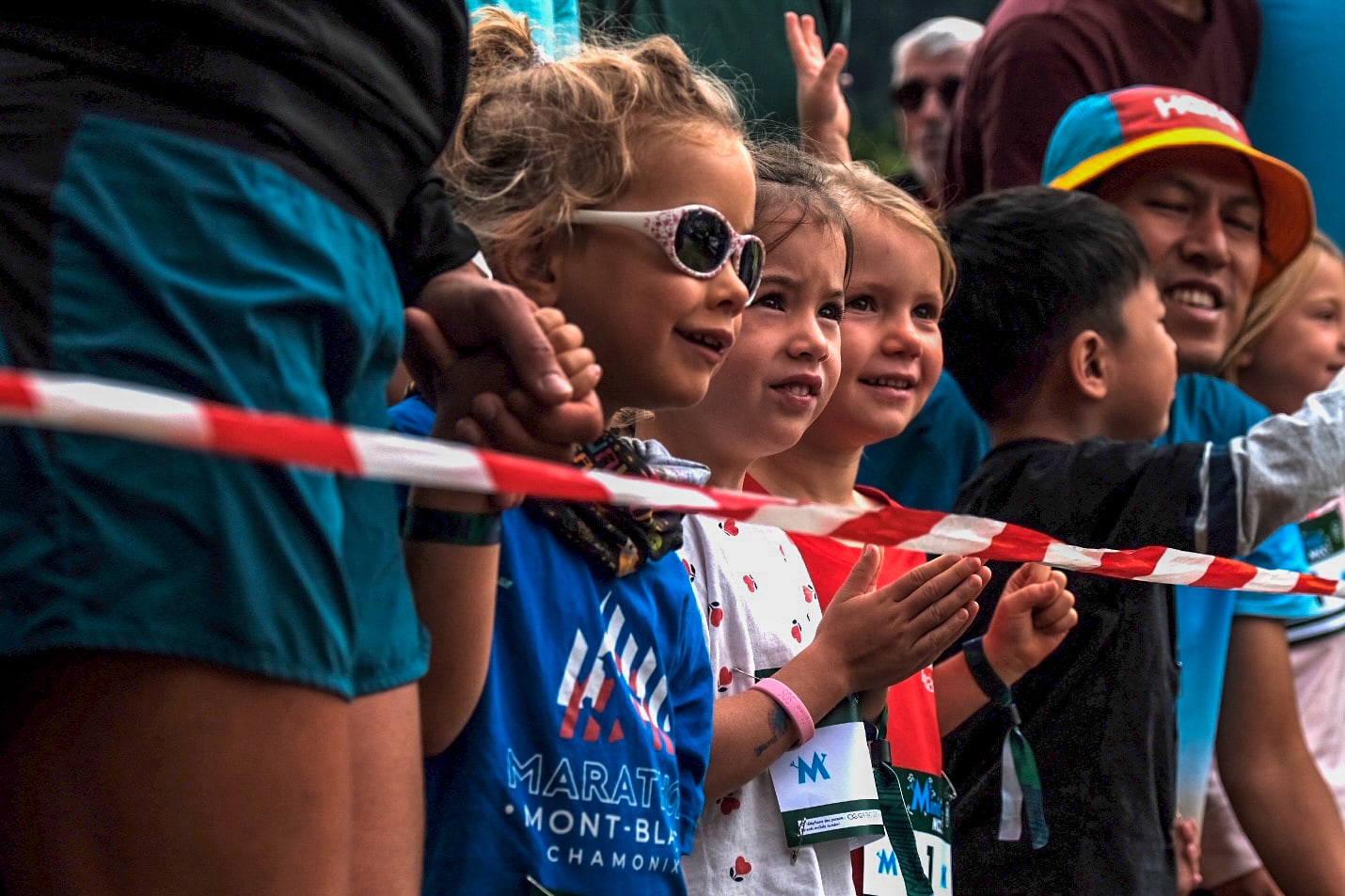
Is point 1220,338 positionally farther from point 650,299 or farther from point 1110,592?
point 650,299

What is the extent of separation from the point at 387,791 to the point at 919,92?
5432 mm

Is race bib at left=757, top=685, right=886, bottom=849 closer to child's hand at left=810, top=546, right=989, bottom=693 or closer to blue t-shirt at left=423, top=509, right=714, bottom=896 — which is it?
child's hand at left=810, top=546, right=989, bottom=693

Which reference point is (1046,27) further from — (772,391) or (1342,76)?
(772,391)

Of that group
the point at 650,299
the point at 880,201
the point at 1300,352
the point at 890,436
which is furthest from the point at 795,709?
the point at 1300,352

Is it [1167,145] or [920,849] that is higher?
[1167,145]

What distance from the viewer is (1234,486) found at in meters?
3.14

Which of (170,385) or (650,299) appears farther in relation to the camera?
(650,299)

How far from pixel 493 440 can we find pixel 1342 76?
4.13 metres

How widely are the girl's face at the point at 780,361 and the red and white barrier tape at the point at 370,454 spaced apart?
0.43 meters

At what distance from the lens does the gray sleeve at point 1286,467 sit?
314 centimetres

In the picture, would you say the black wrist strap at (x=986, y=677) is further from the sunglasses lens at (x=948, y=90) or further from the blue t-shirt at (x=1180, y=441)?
the sunglasses lens at (x=948, y=90)

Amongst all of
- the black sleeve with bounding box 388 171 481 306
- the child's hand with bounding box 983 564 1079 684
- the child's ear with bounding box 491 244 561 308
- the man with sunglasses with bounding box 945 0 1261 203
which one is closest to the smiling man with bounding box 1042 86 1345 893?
the man with sunglasses with bounding box 945 0 1261 203

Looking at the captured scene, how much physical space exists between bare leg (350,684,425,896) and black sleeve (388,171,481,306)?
48 centimetres

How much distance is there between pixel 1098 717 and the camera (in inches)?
124
